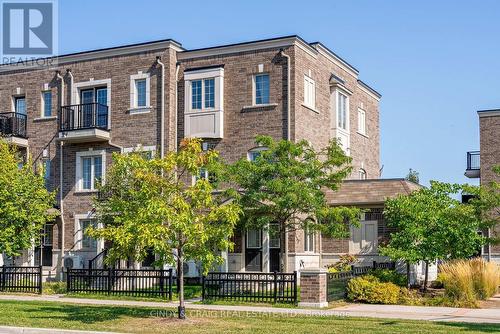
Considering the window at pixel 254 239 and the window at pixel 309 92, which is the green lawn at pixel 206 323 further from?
the window at pixel 309 92

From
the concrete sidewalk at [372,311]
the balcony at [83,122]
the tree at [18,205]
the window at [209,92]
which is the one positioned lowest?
the concrete sidewalk at [372,311]

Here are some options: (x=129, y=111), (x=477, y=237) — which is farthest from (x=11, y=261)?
(x=477, y=237)

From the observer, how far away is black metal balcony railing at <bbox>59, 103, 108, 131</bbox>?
3434cm

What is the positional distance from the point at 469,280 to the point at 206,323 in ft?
32.2

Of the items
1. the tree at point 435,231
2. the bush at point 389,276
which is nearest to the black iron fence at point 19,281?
the bush at point 389,276

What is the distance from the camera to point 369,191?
31812 millimetres

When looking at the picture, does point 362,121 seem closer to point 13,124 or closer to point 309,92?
point 309,92

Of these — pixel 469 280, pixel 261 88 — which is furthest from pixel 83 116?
pixel 469 280

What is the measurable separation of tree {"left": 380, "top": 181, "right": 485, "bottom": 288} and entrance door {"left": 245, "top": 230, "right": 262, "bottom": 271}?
6706 mm

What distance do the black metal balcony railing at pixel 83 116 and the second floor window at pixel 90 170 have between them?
1.55 m

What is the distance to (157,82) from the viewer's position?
1313 inches

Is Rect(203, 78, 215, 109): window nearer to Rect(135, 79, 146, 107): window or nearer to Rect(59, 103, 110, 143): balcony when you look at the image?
Rect(135, 79, 146, 107): window

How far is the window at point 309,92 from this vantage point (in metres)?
32.4

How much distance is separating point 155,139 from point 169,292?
32.5 feet
